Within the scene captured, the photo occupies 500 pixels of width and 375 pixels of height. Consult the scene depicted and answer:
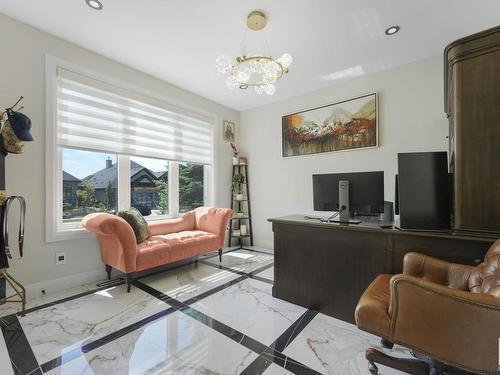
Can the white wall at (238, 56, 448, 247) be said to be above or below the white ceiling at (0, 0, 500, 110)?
below

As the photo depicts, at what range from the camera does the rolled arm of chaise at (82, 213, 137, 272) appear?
89.9 inches

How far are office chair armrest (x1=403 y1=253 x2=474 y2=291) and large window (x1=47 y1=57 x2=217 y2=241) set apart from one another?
3223mm

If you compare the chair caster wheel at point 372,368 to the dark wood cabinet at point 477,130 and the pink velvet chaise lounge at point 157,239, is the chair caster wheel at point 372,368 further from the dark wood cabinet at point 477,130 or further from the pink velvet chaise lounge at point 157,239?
the pink velvet chaise lounge at point 157,239

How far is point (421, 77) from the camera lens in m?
2.91

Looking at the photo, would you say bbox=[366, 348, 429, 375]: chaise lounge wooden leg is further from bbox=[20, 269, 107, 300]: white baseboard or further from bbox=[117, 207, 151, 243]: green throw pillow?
bbox=[20, 269, 107, 300]: white baseboard

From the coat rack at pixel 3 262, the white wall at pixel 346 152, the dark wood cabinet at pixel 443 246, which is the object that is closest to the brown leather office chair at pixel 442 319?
the dark wood cabinet at pixel 443 246

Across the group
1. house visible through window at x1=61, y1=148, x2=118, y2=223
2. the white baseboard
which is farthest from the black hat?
the white baseboard

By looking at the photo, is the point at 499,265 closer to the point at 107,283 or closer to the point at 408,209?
the point at 408,209

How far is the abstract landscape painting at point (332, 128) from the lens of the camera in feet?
10.8

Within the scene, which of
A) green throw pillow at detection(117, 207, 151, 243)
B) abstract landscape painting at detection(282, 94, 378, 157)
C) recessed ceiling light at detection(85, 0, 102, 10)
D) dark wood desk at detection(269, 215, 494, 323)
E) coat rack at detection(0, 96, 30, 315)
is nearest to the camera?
dark wood desk at detection(269, 215, 494, 323)

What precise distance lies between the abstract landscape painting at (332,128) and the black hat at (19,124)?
3.35 metres

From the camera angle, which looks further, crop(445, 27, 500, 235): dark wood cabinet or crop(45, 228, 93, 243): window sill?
crop(45, 228, 93, 243): window sill

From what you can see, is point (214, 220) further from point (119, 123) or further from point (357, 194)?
point (357, 194)

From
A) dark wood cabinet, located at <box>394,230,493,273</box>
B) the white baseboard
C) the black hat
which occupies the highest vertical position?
the black hat
